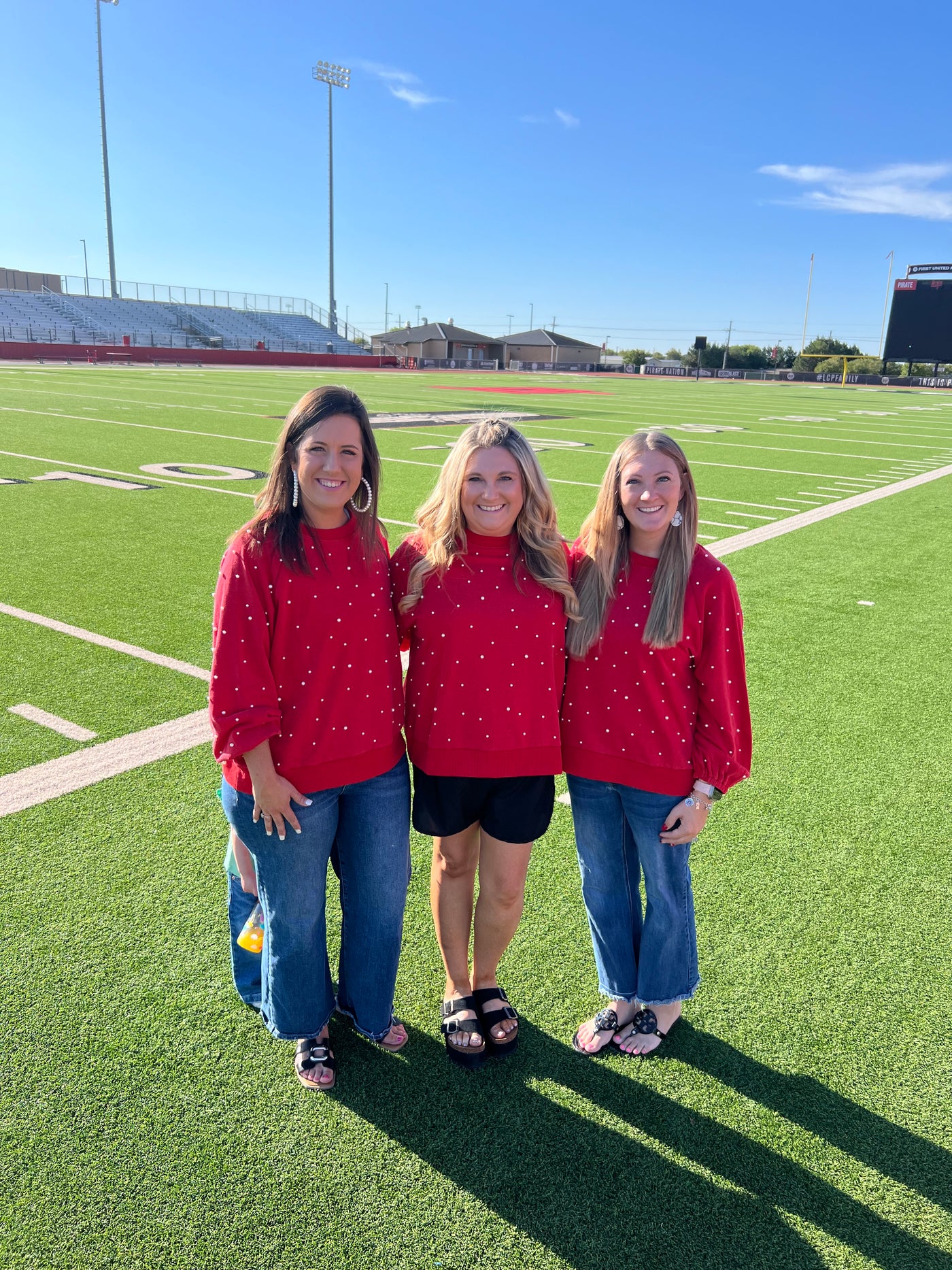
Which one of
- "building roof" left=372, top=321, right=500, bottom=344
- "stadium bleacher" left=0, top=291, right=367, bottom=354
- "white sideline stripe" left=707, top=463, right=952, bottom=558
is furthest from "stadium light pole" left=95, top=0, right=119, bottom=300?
"white sideline stripe" left=707, top=463, right=952, bottom=558

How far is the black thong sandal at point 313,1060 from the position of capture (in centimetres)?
221

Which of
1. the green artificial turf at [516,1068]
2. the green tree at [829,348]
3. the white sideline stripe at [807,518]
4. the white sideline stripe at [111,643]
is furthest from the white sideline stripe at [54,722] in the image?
the green tree at [829,348]

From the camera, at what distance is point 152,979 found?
2521 millimetres

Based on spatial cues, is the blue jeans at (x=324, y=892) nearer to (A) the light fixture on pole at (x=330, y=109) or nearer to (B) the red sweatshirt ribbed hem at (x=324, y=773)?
(B) the red sweatshirt ribbed hem at (x=324, y=773)

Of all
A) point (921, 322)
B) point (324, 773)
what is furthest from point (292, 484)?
point (921, 322)

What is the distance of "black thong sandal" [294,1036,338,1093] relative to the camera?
221 cm

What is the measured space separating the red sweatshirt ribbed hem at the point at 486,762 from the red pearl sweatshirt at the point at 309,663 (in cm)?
10

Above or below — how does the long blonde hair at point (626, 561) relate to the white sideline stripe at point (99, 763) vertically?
above

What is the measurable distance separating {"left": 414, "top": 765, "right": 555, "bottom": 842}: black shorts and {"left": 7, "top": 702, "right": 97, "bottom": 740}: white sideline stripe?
2.20m

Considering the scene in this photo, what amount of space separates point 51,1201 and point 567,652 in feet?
5.29

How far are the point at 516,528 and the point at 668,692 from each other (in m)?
0.54

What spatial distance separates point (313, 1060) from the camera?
2236mm

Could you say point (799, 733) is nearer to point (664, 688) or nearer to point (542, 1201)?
point (664, 688)

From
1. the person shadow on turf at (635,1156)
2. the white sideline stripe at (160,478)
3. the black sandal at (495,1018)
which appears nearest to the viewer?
the person shadow on turf at (635,1156)
